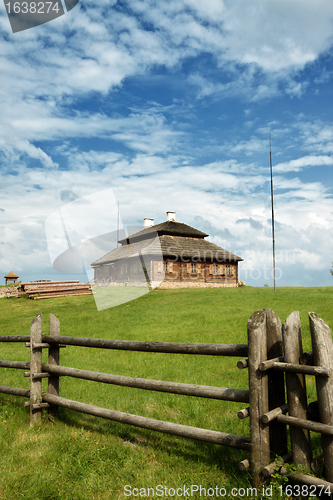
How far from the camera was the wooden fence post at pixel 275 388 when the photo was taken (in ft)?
10.5

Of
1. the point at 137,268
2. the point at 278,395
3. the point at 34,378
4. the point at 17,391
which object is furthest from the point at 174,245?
the point at 278,395

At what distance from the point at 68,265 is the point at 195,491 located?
855cm

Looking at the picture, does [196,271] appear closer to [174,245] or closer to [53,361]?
[174,245]

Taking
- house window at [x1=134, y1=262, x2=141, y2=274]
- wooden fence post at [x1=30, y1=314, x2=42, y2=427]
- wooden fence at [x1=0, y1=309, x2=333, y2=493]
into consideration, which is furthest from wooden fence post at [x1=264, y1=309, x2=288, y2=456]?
house window at [x1=134, y1=262, x2=141, y2=274]

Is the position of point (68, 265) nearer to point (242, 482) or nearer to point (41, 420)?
point (41, 420)

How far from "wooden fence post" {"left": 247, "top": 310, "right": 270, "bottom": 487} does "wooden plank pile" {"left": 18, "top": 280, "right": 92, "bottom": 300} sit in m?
29.0

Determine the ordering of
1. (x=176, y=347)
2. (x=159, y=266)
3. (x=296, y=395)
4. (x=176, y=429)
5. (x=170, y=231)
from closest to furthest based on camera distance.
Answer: (x=296, y=395), (x=176, y=429), (x=176, y=347), (x=159, y=266), (x=170, y=231)

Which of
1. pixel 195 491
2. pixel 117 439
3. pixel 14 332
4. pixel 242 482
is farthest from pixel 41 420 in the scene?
pixel 14 332

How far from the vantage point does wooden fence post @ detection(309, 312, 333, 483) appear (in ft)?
9.30

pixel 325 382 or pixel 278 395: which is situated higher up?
pixel 325 382

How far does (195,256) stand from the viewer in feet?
120

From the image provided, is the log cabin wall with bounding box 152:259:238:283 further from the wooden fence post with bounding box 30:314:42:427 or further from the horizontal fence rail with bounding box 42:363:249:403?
the horizontal fence rail with bounding box 42:363:249:403

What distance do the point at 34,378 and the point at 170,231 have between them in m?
33.8

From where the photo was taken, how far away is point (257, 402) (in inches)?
123
